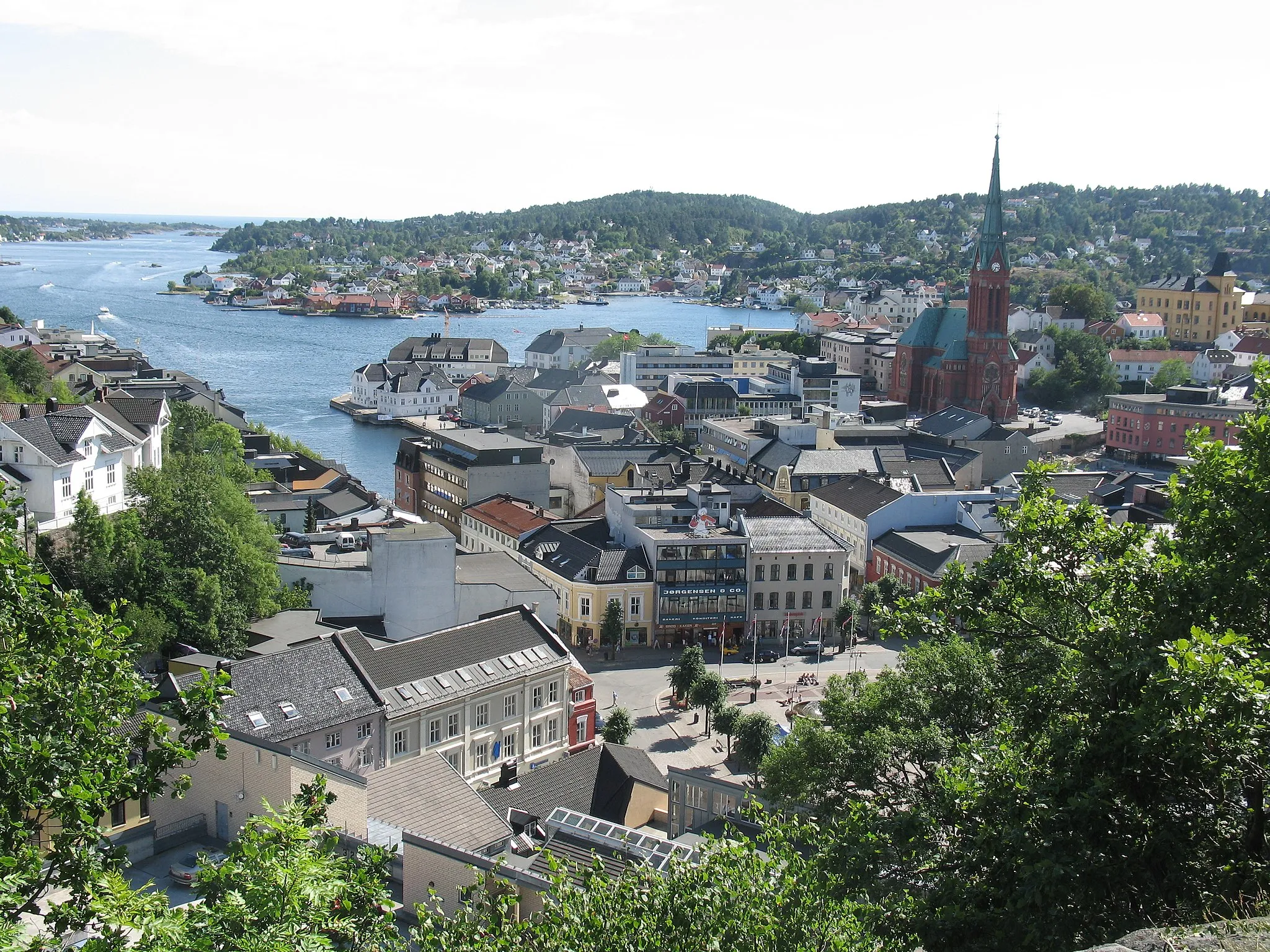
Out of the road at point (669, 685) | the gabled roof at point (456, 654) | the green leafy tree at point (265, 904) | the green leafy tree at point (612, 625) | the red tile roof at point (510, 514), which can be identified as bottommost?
the road at point (669, 685)

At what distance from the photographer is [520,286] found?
14100 cm

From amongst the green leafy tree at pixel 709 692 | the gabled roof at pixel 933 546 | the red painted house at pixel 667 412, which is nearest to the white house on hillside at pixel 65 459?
the green leafy tree at pixel 709 692

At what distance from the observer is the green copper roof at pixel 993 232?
53.2 m

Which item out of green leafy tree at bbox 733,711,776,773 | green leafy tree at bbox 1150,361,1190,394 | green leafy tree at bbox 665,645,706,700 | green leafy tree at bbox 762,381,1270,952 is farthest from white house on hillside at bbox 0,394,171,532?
green leafy tree at bbox 1150,361,1190,394

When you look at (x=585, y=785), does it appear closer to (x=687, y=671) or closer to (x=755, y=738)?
(x=755, y=738)

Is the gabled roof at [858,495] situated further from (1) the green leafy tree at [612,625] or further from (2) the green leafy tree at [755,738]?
(2) the green leafy tree at [755,738]

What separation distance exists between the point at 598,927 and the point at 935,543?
73.1ft

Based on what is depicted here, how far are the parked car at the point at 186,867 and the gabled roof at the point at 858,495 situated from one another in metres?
19.8

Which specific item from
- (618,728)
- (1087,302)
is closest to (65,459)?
(618,728)

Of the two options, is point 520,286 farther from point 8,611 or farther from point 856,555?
point 8,611

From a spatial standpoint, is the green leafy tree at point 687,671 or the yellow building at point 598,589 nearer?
the green leafy tree at point 687,671

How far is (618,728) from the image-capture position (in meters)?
18.3

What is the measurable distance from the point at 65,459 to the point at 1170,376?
46966 millimetres

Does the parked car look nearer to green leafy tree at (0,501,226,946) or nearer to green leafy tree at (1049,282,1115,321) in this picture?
green leafy tree at (0,501,226,946)
